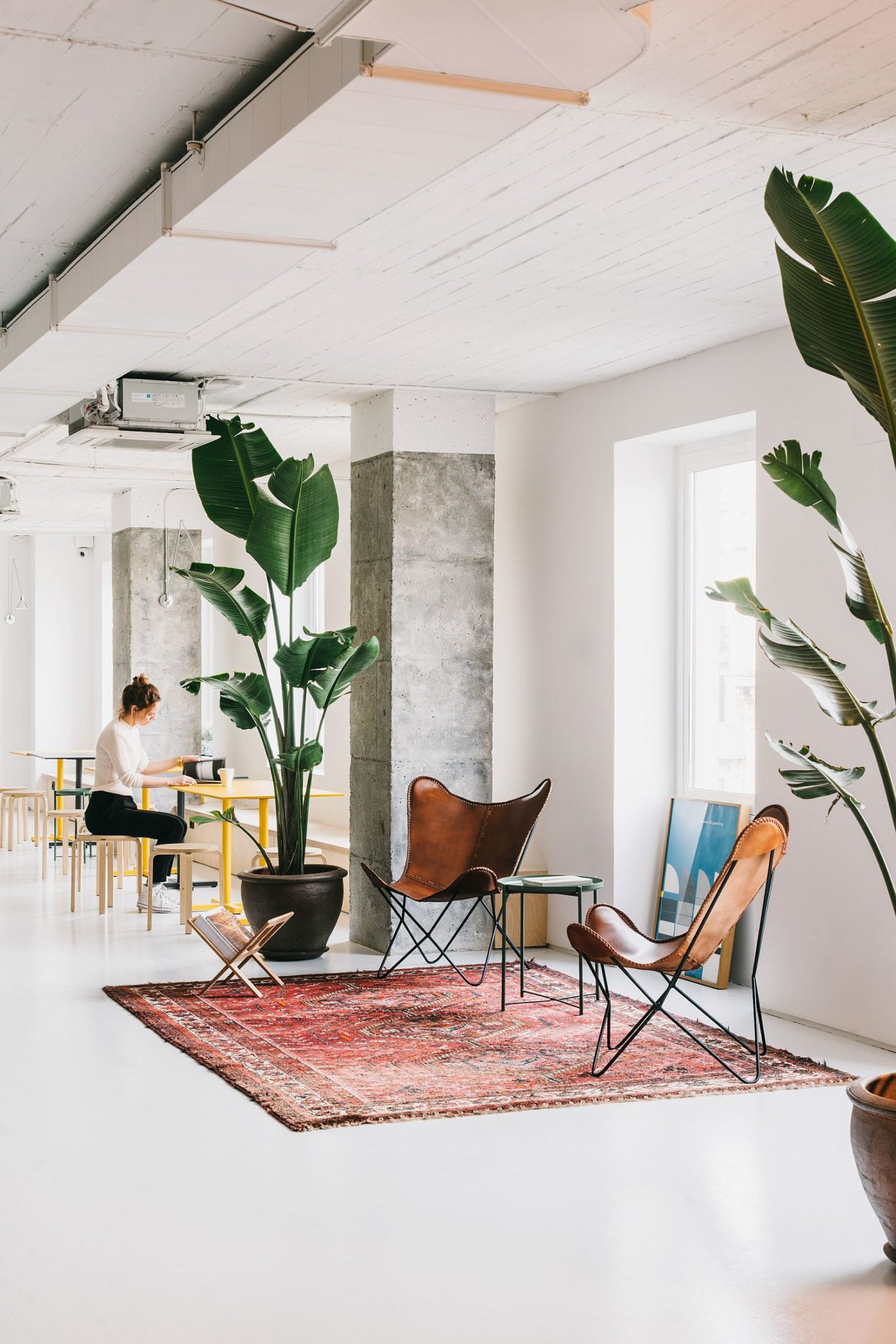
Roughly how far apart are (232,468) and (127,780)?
257 cm

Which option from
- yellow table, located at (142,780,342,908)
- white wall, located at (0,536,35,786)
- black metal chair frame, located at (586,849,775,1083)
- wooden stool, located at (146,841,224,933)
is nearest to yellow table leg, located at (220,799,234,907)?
yellow table, located at (142,780,342,908)

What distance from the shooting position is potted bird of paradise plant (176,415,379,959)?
7488 mm

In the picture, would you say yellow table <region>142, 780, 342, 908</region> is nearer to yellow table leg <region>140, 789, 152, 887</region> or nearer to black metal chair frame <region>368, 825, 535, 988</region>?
yellow table leg <region>140, 789, 152, 887</region>

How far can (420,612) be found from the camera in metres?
7.81

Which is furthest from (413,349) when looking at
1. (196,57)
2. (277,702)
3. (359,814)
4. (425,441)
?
(277,702)

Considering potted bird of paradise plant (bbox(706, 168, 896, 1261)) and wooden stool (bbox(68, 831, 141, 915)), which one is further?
wooden stool (bbox(68, 831, 141, 915))

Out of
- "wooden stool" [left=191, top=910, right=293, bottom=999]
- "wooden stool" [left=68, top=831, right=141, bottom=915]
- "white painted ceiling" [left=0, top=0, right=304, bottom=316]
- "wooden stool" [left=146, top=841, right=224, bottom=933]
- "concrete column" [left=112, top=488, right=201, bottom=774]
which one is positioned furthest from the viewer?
"concrete column" [left=112, top=488, right=201, bottom=774]

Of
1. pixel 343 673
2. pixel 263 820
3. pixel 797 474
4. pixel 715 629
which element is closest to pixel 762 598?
pixel 715 629

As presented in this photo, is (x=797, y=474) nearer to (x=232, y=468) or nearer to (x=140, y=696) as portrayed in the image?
(x=232, y=468)

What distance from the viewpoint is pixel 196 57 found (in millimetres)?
3676

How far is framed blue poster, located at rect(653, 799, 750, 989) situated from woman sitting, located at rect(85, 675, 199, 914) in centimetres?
332

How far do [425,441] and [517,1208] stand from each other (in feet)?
15.5

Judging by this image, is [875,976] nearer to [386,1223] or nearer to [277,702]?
[386,1223]

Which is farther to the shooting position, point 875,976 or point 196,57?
point 875,976
